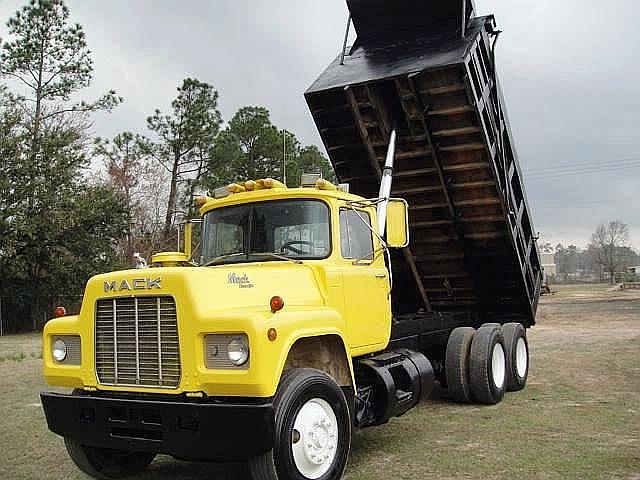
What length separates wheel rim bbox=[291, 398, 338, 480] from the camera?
505 centimetres

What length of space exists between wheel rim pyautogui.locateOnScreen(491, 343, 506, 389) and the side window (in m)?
3.16

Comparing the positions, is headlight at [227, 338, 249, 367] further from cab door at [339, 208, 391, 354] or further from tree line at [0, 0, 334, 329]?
tree line at [0, 0, 334, 329]

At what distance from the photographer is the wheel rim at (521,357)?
9.71m

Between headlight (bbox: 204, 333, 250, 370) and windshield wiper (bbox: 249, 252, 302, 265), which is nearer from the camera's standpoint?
headlight (bbox: 204, 333, 250, 370)

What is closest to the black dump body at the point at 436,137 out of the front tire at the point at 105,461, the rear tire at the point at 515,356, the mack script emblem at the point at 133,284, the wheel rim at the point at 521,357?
the rear tire at the point at 515,356

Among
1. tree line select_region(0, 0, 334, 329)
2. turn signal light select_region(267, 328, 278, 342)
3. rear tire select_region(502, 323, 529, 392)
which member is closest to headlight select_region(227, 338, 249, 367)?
turn signal light select_region(267, 328, 278, 342)

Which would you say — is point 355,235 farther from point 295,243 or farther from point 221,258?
point 221,258

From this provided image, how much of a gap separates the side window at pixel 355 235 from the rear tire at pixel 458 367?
107 inches

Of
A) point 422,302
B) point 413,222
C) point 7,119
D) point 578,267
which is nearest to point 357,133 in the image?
point 413,222

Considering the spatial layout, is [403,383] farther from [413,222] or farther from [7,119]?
[7,119]

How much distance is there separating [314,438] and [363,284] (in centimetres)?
166

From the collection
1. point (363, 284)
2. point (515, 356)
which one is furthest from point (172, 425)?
point (515, 356)

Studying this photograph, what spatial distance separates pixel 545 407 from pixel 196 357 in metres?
5.07

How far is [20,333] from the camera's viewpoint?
86.2 ft
